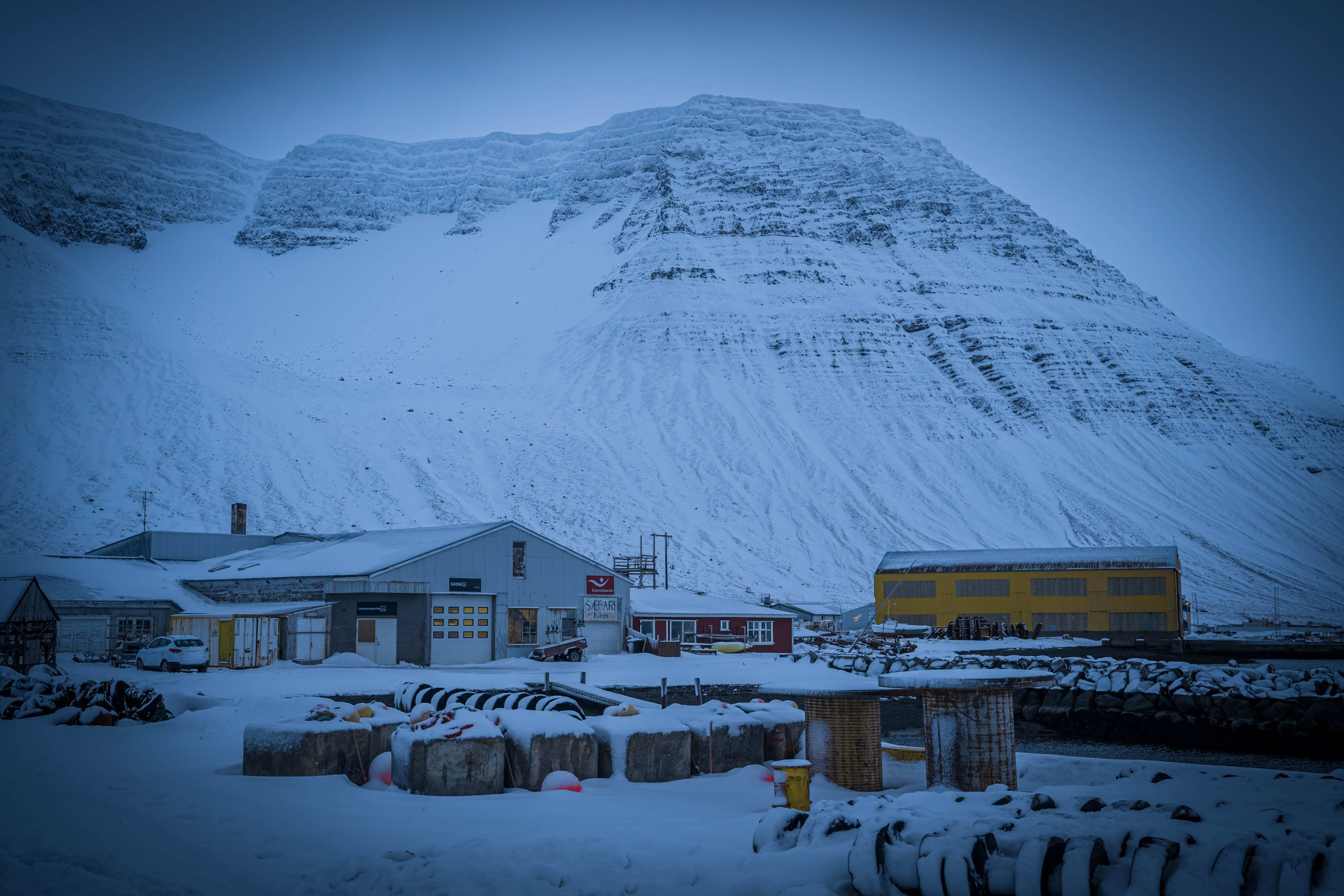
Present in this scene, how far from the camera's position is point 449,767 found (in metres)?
13.9

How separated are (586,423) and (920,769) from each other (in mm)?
80362

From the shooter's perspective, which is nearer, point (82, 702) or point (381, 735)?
point (381, 735)

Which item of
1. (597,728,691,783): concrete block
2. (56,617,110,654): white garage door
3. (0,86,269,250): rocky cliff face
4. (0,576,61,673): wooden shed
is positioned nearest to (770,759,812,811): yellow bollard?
(597,728,691,783): concrete block

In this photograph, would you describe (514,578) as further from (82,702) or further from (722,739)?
(722,739)

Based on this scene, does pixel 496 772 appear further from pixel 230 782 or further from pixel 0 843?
pixel 0 843

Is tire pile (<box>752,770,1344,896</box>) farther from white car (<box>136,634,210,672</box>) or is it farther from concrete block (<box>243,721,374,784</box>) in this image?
white car (<box>136,634,210,672</box>)

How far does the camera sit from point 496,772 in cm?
1417

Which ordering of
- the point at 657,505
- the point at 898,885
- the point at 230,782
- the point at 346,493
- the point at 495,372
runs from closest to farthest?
the point at 898,885
the point at 230,782
the point at 346,493
the point at 657,505
the point at 495,372

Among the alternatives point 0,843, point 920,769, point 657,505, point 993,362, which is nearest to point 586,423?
point 657,505

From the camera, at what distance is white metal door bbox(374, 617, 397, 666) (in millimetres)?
34875

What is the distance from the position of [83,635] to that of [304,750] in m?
25.7

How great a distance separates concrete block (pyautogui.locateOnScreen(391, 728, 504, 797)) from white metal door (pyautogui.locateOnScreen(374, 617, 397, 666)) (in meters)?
21.6

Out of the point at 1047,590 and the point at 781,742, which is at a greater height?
the point at 1047,590

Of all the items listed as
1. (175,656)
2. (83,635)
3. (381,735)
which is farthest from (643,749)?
(83,635)
